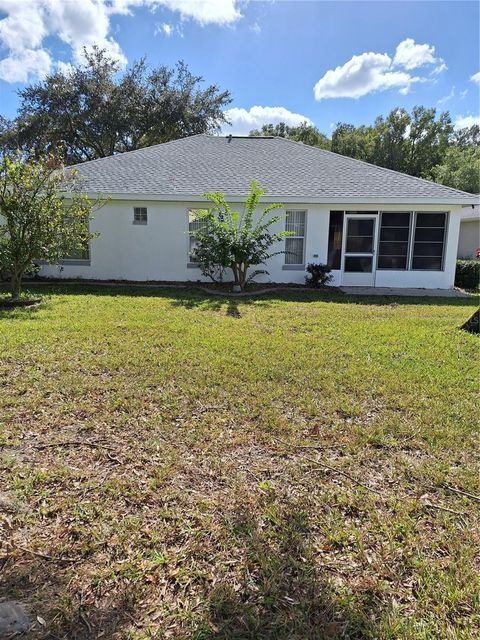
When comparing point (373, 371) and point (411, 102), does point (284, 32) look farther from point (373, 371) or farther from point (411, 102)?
point (411, 102)

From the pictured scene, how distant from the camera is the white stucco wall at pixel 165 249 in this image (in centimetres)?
1267

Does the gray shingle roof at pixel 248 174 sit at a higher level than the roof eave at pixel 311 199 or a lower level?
higher

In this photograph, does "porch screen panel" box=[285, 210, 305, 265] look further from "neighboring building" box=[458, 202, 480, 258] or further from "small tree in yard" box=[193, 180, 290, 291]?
"neighboring building" box=[458, 202, 480, 258]

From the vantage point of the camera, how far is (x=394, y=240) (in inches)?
505

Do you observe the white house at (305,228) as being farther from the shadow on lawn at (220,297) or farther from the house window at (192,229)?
the shadow on lawn at (220,297)

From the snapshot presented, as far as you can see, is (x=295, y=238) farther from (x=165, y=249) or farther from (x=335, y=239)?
(x=165, y=249)

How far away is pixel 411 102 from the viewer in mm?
40062

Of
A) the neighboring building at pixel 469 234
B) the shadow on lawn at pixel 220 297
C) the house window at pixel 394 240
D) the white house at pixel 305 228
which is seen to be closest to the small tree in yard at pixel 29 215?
the shadow on lawn at pixel 220 297

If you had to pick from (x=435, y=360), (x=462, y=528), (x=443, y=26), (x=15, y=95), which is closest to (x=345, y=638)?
(x=462, y=528)

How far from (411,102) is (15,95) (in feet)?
117

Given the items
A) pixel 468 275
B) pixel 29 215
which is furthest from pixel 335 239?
pixel 29 215

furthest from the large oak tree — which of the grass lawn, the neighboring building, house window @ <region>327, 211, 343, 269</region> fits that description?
the grass lawn

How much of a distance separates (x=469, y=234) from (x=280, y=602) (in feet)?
80.3

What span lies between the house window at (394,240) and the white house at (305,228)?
3 centimetres
